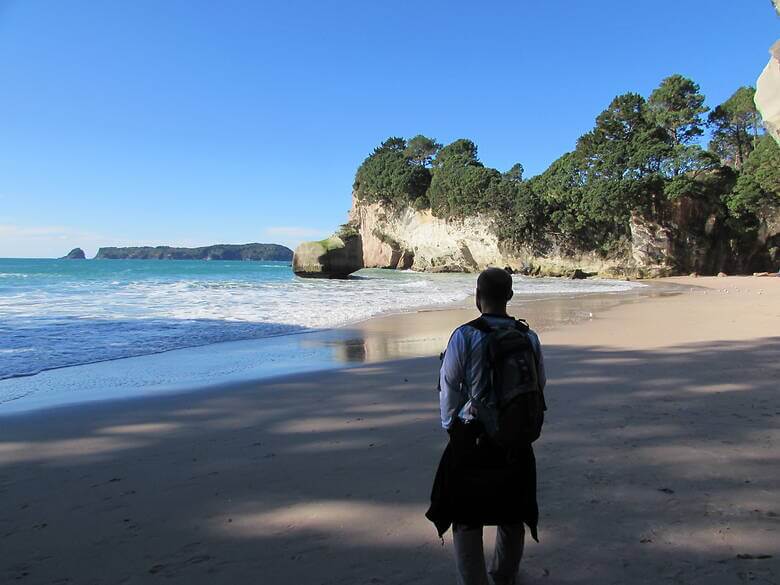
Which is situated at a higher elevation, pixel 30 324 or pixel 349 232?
pixel 349 232

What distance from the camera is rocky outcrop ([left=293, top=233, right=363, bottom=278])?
122 ft

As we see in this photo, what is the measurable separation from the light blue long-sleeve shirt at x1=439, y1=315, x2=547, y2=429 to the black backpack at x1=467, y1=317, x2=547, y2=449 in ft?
0.13

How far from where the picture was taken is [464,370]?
2086 mm

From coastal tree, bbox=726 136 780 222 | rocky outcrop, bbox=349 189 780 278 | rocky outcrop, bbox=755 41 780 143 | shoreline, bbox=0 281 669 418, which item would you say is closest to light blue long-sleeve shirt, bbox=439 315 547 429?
shoreline, bbox=0 281 669 418

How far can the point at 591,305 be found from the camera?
16.0 meters

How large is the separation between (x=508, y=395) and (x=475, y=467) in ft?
1.08

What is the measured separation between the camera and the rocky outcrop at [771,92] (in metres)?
12.8

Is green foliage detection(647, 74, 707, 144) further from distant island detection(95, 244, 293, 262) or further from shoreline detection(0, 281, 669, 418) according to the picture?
distant island detection(95, 244, 293, 262)

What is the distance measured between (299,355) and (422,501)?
5.50 m

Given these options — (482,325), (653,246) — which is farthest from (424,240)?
(482,325)

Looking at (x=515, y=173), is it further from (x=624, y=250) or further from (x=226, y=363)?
(x=226, y=363)

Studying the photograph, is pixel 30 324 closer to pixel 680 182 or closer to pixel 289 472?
pixel 289 472

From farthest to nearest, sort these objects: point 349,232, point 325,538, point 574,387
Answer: point 349,232 → point 574,387 → point 325,538

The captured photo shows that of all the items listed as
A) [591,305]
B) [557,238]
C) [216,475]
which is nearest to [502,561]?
[216,475]
